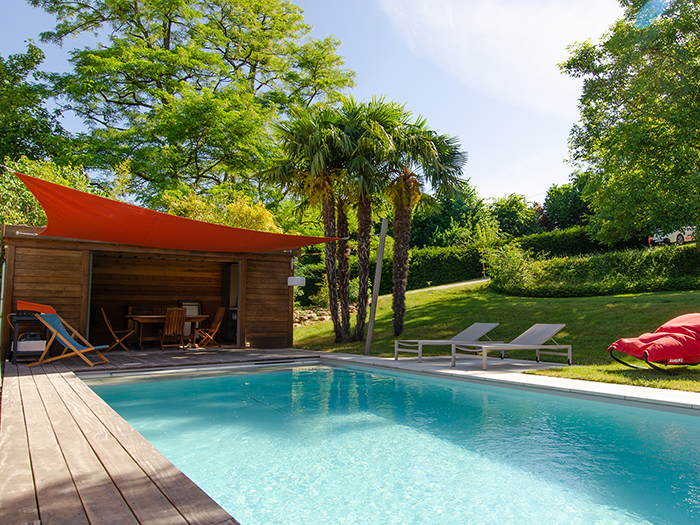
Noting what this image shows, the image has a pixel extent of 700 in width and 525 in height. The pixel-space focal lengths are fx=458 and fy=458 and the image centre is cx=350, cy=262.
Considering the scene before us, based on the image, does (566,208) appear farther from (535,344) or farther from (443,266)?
(535,344)

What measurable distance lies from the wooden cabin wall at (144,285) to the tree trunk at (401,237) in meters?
4.83

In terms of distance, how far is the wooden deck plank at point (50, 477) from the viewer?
180 cm

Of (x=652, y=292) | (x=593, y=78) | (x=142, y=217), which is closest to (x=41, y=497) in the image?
(x=142, y=217)

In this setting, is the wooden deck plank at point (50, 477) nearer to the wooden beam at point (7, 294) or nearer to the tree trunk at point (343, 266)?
the wooden beam at point (7, 294)

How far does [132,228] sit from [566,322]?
864cm

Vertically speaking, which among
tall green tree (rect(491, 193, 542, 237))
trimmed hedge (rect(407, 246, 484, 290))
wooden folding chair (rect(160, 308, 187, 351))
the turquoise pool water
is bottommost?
the turquoise pool water

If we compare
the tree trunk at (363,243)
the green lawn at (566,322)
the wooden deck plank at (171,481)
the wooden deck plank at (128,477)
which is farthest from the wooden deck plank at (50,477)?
the tree trunk at (363,243)

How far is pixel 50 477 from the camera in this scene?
227cm

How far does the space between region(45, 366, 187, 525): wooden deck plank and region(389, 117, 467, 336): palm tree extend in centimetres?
774

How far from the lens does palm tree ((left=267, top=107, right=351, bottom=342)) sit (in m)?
9.59

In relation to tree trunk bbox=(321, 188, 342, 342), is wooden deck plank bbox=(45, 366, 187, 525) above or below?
below

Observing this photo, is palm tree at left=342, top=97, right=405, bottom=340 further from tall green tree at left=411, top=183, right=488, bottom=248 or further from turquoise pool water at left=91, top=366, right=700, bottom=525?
tall green tree at left=411, top=183, right=488, bottom=248

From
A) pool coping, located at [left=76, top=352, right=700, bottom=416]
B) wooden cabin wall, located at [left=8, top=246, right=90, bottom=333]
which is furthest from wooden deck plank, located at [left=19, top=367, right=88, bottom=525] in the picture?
wooden cabin wall, located at [left=8, top=246, right=90, bottom=333]

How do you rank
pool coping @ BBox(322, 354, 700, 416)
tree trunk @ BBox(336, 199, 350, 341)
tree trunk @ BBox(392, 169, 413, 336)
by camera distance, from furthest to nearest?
tree trunk @ BBox(336, 199, 350, 341) → tree trunk @ BBox(392, 169, 413, 336) → pool coping @ BBox(322, 354, 700, 416)
